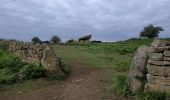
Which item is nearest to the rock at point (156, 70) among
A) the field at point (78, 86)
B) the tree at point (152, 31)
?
the field at point (78, 86)

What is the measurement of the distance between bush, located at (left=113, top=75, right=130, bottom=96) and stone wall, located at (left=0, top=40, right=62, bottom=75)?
2770 mm

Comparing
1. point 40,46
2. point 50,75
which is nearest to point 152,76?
point 50,75

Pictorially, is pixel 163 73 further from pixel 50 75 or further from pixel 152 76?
pixel 50 75

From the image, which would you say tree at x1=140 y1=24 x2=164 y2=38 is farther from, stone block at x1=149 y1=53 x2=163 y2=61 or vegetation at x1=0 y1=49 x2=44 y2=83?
stone block at x1=149 y1=53 x2=163 y2=61

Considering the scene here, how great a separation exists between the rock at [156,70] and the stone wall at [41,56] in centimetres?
391

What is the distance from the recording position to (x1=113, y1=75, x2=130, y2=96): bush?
28.9 ft

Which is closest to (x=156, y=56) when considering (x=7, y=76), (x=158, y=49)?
(x=158, y=49)

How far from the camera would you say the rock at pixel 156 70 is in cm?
828

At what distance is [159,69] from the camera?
27.3 ft

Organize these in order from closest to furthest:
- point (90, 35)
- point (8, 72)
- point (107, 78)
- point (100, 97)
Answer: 1. point (100, 97)
2. point (107, 78)
3. point (8, 72)
4. point (90, 35)

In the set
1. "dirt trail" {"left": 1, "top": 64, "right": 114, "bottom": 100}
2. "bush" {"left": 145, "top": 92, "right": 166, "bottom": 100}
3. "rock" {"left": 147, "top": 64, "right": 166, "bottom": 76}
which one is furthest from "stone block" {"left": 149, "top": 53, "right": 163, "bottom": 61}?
"dirt trail" {"left": 1, "top": 64, "right": 114, "bottom": 100}

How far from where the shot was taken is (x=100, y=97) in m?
8.96

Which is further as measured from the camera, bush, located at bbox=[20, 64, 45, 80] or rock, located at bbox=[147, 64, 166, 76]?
bush, located at bbox=[20, 64, 45, 80]

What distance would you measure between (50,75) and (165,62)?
450cm
